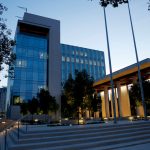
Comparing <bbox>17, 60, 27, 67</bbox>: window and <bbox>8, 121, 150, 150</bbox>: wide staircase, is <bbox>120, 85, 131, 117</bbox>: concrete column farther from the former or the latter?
<bbox>8, 121, 150, 150</bbox>: wide staircase

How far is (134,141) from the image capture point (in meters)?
12.2

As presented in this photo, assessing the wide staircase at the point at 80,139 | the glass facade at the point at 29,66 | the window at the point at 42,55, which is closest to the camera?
the wide staircase at the point at 80,139

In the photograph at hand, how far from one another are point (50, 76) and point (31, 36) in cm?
1443

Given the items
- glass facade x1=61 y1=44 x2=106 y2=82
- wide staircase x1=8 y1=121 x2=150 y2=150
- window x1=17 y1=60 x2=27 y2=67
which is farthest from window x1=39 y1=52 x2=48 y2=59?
wide staircase x1=8 y1=121 x2=150 y2=150

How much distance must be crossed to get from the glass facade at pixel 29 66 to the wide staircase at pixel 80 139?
118ft

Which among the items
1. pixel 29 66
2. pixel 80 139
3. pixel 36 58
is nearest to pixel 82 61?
pixel 36 58

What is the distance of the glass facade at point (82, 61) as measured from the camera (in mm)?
84750

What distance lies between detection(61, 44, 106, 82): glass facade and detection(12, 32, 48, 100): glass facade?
103ft

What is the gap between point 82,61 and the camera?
291 ft

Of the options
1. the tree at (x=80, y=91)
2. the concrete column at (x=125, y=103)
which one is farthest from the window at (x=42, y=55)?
the tree at (x=80, y=91)

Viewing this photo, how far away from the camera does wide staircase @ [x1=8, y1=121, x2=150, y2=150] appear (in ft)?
33.1

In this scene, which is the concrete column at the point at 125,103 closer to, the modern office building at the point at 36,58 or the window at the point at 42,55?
the modern office building at the point at 36,58

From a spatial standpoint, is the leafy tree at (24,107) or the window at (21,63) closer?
the leafy tree at (24,107)

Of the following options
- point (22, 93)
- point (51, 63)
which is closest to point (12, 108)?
point (22, 93)
